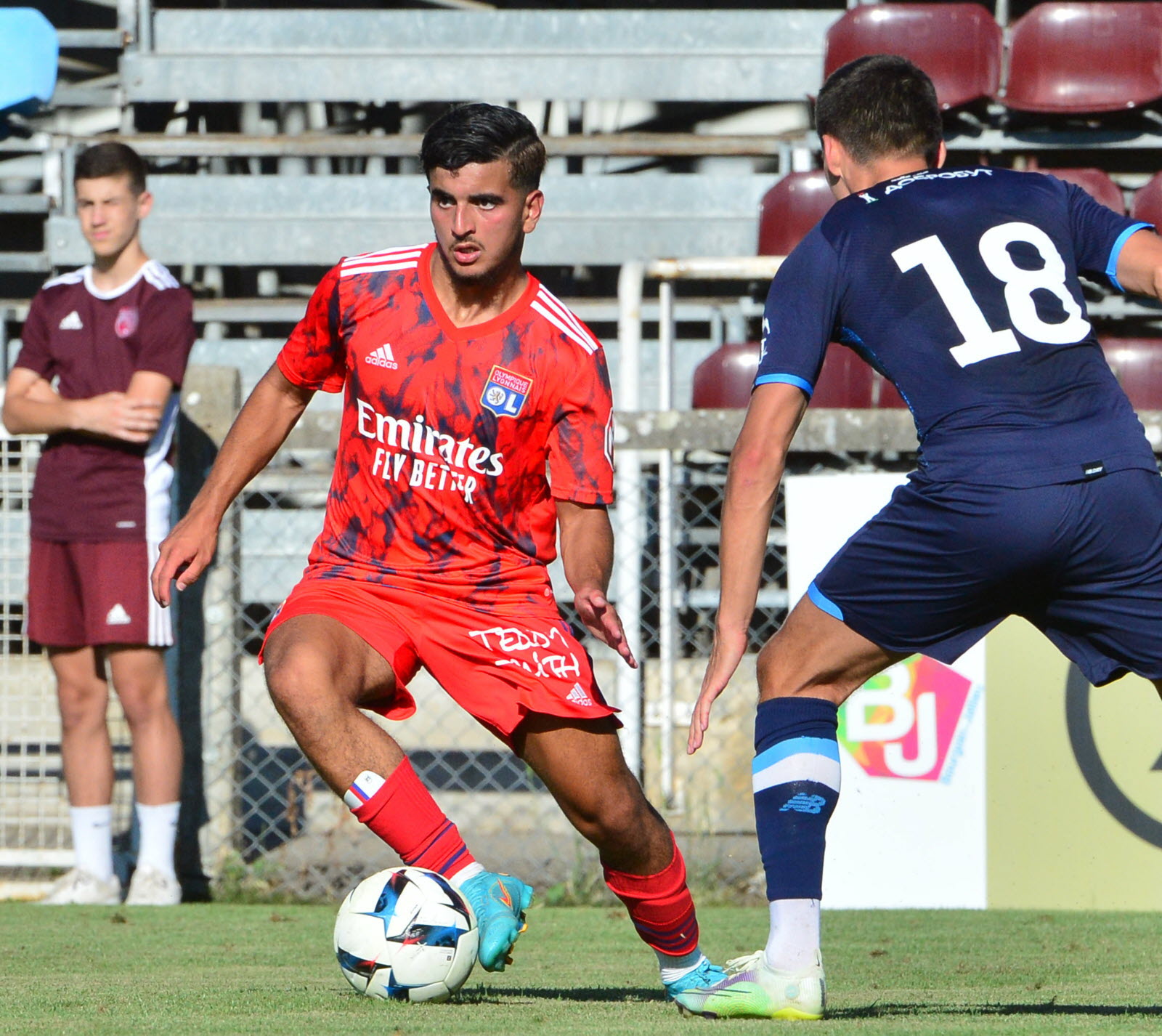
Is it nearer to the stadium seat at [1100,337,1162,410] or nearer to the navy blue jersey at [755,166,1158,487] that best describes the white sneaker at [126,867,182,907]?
the navy blue jersey at [755,166,1158,487]

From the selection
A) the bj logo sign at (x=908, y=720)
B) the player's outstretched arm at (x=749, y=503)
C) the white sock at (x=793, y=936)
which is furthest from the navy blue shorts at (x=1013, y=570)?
the bj logo sign at (x=908, y=720)

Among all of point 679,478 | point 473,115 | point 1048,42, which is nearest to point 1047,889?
point 679,478

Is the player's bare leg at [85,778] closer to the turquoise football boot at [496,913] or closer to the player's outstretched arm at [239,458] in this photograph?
the player's outstretched arm at [239,458]

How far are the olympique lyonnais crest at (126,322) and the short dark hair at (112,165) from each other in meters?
0.46

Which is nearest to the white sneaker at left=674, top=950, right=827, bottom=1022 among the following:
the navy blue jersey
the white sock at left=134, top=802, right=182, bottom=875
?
the navy blue jersey

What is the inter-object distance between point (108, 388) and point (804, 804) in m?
3.59

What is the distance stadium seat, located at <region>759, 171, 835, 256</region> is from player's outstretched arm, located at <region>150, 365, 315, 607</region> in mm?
4686

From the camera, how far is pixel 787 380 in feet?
11.0

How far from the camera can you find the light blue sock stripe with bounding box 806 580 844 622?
3.41 m

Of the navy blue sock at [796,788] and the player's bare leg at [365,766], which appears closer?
the navy blue sock at [796,788]

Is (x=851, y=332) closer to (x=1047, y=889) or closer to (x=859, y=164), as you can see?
(x=859, y=164)

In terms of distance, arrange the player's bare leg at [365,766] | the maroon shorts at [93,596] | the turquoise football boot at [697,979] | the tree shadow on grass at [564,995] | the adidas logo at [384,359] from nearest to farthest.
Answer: the player's bare leg at [365,766]
the turquoise football boot at [697,979]
the tree shadow on grass at [564,995]
the adidas logo at [384,359]
the maroon shorts at [93,596]

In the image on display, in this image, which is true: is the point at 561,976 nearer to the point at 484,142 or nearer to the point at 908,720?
the point at 908,720

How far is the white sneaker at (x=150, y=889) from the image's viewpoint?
19.7 feet
